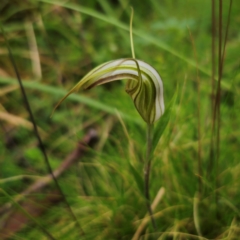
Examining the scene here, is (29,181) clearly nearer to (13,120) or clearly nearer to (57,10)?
(13,120)

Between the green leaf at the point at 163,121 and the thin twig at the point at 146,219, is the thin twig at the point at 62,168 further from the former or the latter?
the green leaf at the point at 163,121

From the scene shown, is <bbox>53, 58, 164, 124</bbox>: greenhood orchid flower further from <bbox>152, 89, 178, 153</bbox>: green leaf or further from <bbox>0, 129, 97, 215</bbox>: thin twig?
<bbox>0, 129, 97, 215</bbox>: thin twig

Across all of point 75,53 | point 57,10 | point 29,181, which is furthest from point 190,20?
point 29,181

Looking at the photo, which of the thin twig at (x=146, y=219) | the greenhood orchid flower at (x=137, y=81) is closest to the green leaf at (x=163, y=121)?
the greenhood orchid flower at (x=137, y=81)

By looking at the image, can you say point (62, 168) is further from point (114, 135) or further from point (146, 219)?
point (146, 219)

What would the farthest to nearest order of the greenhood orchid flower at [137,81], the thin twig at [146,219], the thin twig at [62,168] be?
1. the thin twig at [62,168]
2. the thin twig at [146,219]
3. the greenhood orchid flower at [137,81]

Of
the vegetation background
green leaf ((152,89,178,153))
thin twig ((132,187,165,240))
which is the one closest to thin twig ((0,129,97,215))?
the vegetation background
